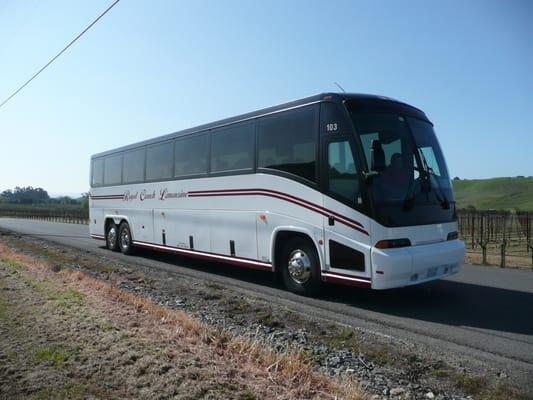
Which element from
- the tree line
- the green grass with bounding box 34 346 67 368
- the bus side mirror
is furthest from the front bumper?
the tree line

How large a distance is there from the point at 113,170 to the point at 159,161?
142 inches

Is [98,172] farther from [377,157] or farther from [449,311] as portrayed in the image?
[449,311]

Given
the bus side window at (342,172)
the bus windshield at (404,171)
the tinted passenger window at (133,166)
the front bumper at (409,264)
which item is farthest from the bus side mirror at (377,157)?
the tinted passenger window at (133,166)

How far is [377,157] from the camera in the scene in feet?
22.1

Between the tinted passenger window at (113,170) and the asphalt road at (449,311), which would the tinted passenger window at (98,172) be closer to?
the tinted passenger window at (113,170)

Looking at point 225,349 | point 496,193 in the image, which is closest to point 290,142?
point 225,349

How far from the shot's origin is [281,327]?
5.96 m

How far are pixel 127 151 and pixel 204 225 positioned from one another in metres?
5.29

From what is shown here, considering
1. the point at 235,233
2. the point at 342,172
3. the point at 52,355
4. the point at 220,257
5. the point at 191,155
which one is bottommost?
the point at 52,355

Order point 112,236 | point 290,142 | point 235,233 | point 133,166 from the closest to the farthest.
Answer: point 290,142 → point 235,233 → point 133,166 → point 112,236

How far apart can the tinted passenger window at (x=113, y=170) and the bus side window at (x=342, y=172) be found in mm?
9436

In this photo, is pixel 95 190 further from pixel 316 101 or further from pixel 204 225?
pixel 316 101

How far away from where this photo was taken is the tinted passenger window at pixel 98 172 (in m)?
16.4

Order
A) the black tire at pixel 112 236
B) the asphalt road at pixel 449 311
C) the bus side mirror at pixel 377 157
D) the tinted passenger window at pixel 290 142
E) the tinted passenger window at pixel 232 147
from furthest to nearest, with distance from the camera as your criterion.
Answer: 1. the black tire at pixel 112 236
2. the tinted passenger window at pixel 232 147
3. the tinted passenger window at pixel 290 142
4. the bus side mirror at pixel 377 157
5. the asphalt road at pixel 449 311
